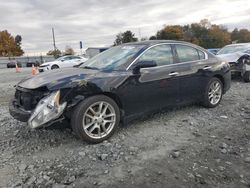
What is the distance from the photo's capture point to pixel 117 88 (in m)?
4.09

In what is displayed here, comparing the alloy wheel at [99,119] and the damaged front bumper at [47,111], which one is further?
the alloy wheel at [99,119]

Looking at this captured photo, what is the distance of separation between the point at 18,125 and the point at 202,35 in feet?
232

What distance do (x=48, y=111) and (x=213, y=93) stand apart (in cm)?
372

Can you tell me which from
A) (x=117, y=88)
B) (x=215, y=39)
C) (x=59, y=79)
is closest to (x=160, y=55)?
(x=117, y=88)

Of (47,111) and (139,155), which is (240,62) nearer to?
(139,155)

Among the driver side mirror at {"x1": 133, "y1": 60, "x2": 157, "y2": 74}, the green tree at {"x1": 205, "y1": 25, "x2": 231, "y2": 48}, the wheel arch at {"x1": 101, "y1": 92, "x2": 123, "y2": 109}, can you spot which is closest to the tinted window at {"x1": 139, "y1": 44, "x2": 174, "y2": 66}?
the driver side mirror at {"x1": 133, "y1": 60, "x2": 157, "y2": 74}

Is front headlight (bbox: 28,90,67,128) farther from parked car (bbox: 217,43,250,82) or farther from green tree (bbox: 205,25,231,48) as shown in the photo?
green tree (bbox: 205,25,231,48)

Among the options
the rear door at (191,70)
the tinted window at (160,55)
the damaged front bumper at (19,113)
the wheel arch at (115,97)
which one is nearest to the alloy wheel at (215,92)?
the rear door at (191,70)

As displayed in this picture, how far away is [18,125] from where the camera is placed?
4.87m

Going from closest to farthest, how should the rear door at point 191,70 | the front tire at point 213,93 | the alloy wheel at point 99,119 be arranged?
1. the alloy wheel at point 99,119
2. the rear door at point 191,70
3. the front tire at point 213,93

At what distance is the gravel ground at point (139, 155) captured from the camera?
9.81 feet

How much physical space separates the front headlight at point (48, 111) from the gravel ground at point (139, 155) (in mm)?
219

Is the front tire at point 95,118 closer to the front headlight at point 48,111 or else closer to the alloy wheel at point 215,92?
the front headlight at point 48,111

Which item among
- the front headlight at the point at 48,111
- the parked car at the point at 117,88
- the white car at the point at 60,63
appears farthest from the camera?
the white car at the point at 60,63
